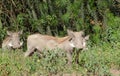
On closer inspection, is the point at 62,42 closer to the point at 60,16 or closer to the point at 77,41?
the point at 77,41

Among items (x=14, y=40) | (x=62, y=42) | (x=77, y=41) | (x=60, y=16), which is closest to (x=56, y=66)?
(x=77, y=41)

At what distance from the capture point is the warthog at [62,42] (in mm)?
8922

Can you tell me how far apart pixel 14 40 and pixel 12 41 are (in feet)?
0.18

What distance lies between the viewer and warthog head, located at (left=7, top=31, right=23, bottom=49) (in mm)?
10433

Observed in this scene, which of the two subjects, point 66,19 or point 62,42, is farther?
point 66,19

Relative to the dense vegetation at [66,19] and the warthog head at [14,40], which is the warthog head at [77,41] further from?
the warthog head at [14,40]

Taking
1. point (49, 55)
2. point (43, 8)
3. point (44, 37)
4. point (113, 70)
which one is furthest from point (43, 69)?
point (43, 8)

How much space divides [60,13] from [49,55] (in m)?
3.55

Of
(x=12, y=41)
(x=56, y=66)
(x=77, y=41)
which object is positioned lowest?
(x=12, y=41)

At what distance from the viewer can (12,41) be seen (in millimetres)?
10531

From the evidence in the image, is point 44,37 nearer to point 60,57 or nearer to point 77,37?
point 77,37

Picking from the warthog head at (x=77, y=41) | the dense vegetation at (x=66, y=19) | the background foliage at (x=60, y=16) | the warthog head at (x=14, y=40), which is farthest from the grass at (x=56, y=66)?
the background foliage at (x=60, y=16)

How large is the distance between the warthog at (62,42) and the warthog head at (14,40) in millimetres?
529

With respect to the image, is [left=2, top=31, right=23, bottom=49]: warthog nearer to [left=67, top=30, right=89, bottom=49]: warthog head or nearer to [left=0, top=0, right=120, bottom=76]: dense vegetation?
[left=0, top=0, right=120, bottom=76]: dense vegetation
